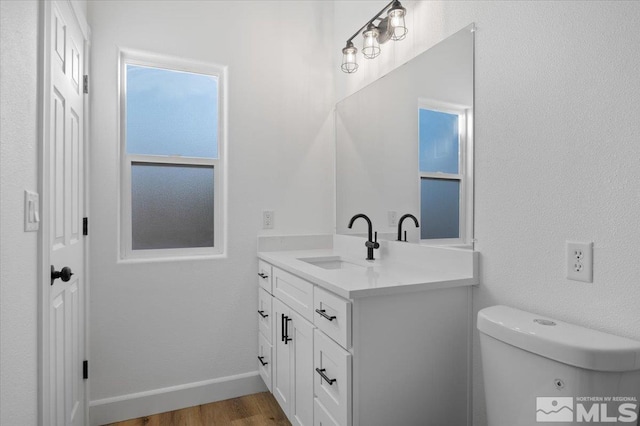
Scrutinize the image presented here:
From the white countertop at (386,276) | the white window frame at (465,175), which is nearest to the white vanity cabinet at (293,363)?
the white countertop at (386,276)

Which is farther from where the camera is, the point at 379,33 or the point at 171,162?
the point at 171,162

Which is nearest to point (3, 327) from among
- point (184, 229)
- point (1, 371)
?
point (1, 371)

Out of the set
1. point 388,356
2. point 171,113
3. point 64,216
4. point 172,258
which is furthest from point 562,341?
point 171,113

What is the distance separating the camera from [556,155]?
1204 millimetres

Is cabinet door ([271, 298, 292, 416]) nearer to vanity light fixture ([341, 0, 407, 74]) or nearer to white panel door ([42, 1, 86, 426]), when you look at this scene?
white panel door ([42, 1, 86, 426])

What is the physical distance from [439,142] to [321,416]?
1.28 meters

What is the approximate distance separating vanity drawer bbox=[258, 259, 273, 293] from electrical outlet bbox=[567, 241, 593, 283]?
1.47 meters

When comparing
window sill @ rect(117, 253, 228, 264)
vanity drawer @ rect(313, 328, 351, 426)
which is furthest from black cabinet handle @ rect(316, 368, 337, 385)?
window sill @ rect(117, 253, 228, 264)

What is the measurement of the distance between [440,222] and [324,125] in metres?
1.27

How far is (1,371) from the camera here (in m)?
0.91

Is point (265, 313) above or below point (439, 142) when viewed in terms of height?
below

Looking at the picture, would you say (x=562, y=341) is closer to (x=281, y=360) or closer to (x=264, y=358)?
(x=281, y=360)

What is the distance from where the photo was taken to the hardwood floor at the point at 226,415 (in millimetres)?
2074

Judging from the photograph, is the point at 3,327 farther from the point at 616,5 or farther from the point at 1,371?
the point at 616,5
